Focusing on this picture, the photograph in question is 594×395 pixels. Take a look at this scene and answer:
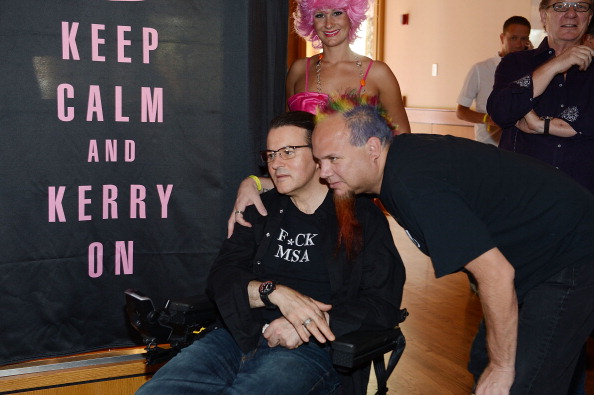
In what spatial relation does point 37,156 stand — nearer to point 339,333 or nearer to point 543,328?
point 339,333

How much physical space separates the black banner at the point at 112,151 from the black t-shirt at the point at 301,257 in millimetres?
479

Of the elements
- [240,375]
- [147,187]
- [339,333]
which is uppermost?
[147,187]

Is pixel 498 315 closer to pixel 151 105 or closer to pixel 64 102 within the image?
pixel 151 105

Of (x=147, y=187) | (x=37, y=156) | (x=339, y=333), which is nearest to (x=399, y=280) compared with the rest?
(x=339, y=333)

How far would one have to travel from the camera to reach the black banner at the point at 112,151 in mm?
2166

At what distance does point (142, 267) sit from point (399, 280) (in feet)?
3.28

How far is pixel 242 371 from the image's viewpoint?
1859 millimetres

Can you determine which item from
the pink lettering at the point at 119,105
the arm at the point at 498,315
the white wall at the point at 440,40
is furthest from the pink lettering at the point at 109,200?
the white wall at the point at 440,40

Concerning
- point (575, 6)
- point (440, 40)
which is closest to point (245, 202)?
point (575, 6)

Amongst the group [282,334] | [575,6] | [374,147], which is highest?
[575,6]

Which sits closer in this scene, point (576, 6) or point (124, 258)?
point (576, 6)

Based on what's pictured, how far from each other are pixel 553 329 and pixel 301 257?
75 centimetres

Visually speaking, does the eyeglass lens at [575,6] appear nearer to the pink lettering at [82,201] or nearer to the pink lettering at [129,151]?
the pink lettering at [129,151]

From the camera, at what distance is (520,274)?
1.67 metres
